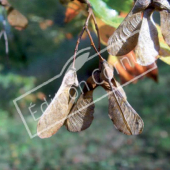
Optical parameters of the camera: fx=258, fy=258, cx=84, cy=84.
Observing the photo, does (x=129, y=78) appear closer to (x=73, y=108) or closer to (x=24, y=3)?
(x=73, y=108)

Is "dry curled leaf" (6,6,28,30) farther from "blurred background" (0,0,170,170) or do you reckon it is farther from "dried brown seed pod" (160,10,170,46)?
"blurred background" (0,0,170,170)

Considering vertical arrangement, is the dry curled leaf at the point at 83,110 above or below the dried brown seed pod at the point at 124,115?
below

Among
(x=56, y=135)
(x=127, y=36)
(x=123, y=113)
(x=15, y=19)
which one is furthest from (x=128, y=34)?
(x=56, y=135)

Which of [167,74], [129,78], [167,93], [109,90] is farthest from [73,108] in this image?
[167,74]

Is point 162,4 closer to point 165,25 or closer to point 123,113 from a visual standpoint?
point 165,25

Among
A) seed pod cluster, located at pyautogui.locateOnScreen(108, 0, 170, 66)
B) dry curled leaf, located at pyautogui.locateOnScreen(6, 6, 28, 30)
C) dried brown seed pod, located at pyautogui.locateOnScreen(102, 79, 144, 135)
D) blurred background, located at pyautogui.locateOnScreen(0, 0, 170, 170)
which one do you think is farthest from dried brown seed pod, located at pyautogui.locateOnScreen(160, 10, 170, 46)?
blurred background, located at pyautogui.locateOnScreen(0, 0, 170, 170)

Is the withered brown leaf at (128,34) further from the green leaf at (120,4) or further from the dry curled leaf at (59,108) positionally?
the green leaf at (120,4)

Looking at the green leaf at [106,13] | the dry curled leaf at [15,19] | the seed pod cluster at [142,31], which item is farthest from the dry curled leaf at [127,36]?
the dry curled leaf at [15,19]
